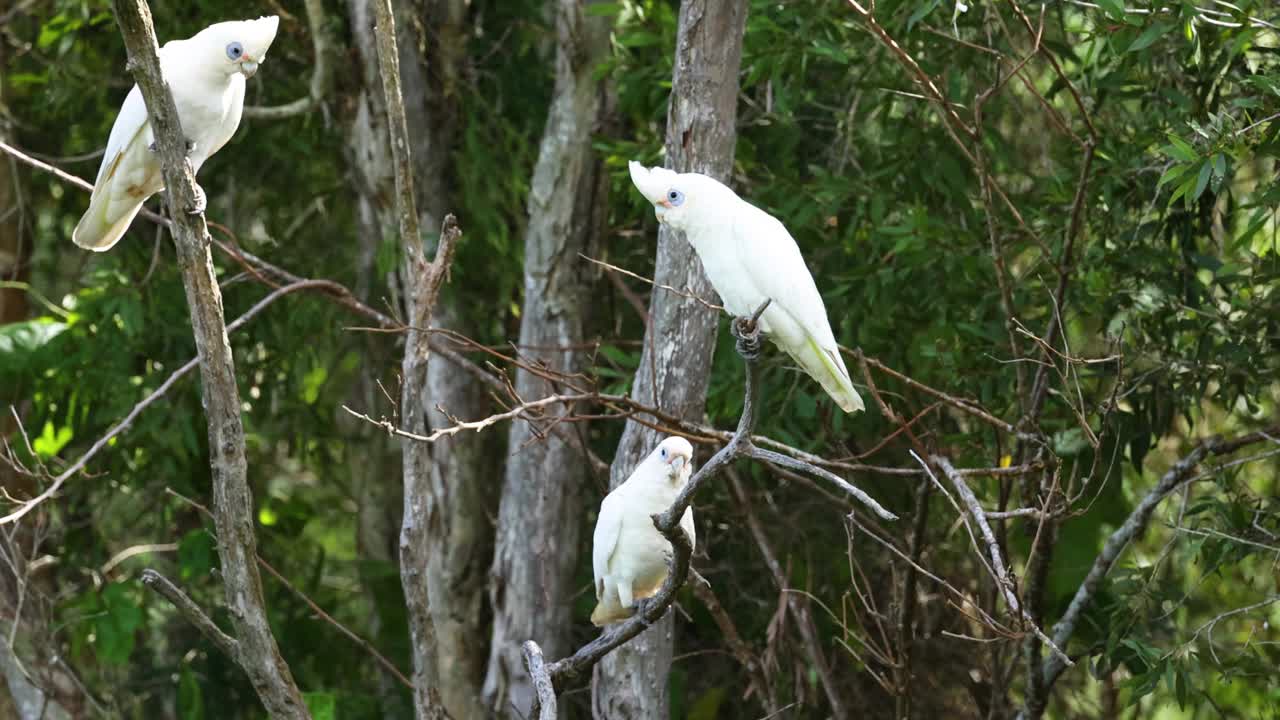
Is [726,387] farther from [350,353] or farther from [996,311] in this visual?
[350,353]

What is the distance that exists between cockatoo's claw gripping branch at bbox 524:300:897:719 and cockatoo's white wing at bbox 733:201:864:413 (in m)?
0.07

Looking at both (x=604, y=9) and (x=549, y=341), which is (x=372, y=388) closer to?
(x=549, y=341)

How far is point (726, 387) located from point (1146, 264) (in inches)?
53.1

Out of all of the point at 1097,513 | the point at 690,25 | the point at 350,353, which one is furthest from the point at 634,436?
the point at 350,353

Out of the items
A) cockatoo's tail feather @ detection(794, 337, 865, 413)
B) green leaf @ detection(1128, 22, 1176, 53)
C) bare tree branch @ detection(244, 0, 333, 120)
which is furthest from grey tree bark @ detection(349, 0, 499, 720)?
green leaf @ detection(1128, 22, 1176, 53)

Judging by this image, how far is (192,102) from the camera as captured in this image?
124 inches

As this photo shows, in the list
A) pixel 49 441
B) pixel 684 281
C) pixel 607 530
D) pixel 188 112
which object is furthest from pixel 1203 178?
pixel 49 441

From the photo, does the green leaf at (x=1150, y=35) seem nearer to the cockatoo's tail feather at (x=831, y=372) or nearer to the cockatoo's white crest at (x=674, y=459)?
the cockatoo's tail feather at (x=831, y=372)

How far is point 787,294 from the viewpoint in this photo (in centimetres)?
272

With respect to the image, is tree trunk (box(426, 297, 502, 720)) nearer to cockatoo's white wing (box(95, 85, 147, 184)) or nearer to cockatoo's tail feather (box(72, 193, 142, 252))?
cockatoo's tail feather (box(72, 193, 142, 252))

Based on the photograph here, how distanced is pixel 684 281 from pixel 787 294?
926mm

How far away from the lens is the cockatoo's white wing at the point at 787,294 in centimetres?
271

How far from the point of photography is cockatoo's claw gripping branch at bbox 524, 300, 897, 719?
246 cm

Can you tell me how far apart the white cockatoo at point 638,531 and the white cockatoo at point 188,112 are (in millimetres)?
1293
